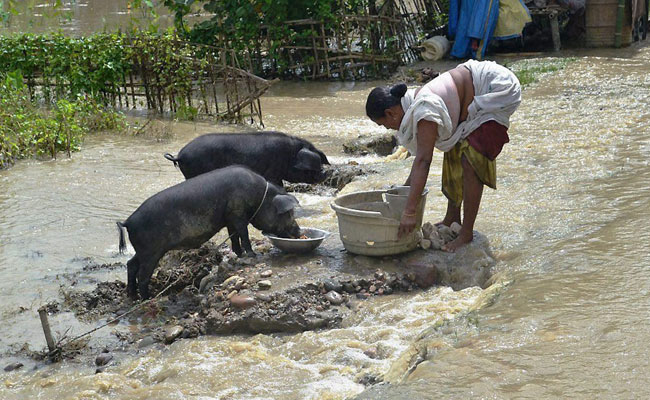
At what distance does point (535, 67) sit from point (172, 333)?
10520 millimetres

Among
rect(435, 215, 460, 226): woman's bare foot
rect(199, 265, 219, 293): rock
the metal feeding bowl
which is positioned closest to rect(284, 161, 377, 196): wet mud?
rect(435, 215, 460, 226): woman's bare foot

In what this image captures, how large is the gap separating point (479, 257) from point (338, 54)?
1042cm

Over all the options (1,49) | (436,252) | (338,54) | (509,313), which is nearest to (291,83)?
(338,54)

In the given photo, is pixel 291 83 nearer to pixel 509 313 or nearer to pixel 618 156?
pixel 618 156

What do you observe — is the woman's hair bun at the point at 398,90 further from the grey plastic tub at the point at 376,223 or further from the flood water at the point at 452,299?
the flood water at the point at 452,299

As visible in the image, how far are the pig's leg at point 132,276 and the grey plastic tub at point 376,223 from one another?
1538 millimetres

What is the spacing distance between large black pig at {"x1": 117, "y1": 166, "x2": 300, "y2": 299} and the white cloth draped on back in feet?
4.16

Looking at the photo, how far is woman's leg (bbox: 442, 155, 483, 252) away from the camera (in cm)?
509

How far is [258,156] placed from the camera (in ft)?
22.8

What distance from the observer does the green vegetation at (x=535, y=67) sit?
12289 millimetres

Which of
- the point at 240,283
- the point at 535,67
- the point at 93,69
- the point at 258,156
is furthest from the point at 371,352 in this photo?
the point at 535,67

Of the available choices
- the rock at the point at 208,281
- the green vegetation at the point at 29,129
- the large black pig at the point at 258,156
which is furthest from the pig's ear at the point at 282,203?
the green vegetation at the point at 29,129

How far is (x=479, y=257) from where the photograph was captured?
5133 mm

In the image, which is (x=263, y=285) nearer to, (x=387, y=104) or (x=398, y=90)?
(x=387, y=104)
